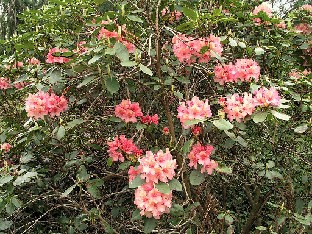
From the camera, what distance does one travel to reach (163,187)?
1.71 metres

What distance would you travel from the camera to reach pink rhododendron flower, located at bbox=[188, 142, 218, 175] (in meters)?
1.97

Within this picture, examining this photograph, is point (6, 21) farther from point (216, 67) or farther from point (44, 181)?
point (216, 67)

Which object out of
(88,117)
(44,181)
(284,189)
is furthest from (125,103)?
(284,189)

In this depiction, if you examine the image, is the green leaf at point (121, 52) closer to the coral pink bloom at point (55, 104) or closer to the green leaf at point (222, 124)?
the green leaf at point (222, 124)

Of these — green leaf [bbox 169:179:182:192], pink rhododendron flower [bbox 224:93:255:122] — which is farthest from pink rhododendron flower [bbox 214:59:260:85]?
green leaf [bbox 169:179:182:192]

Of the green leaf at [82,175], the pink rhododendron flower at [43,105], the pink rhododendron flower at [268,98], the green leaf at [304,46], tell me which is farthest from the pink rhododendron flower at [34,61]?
the green leaf at [304,46]

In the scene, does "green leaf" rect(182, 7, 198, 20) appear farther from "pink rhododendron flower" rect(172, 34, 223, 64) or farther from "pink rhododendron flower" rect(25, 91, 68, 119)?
"pink rhododendron flower" rect(25, 91, 68, 119)

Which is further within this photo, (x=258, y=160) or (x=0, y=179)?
(x=258, y=160)

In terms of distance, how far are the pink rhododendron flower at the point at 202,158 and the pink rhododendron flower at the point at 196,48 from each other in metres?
0.49

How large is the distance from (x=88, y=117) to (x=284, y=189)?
1.42 m

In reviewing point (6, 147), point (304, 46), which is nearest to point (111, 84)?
point (6, 147)

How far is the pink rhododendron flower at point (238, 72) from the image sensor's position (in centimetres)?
226

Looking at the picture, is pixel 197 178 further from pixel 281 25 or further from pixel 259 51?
pixel 281 25

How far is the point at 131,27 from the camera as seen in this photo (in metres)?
2.29
